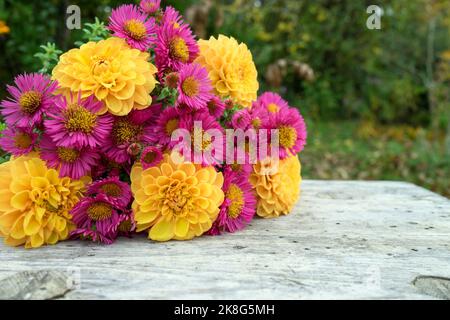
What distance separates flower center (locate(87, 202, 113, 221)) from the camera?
0.99 metres

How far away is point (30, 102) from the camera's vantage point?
3.25ft

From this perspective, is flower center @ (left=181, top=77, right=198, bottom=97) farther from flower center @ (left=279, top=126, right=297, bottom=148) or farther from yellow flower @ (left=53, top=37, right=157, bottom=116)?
flower center @ (left=279, top=126, right=297, bottom=148)

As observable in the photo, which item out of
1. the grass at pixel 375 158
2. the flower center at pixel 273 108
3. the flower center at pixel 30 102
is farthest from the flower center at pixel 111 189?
the grass at pixel 375 158

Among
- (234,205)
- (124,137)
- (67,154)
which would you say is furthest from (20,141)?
(234,205)

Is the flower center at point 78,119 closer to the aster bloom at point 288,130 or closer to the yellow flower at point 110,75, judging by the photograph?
the yellow flower at point 110,75

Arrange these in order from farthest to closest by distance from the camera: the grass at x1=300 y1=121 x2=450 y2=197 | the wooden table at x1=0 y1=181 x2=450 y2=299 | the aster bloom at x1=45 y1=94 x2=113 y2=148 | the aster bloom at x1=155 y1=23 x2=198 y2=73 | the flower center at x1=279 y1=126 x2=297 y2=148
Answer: the grass at x1=300 y1=121 x2=450 y2=197
the flower center at x1=279 y1=126 x2=297 y2=148
the aster bloom at x1=155 y1=23 x2=198 y2=73
the aster bloom at x1=45 y1=94 x2=113 y2=148
the wooden table at x1=0 y1=181 x2=450 y2=299

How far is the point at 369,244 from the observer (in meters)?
1.03

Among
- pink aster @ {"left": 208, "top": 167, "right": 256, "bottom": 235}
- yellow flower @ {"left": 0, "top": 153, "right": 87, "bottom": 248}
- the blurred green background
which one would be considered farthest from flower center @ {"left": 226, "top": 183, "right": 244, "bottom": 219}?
the blurred green background

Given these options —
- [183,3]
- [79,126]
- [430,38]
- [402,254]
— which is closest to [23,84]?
[79,126]

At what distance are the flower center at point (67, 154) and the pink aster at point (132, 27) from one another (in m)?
0.25

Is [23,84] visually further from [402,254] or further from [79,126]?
[402,254]

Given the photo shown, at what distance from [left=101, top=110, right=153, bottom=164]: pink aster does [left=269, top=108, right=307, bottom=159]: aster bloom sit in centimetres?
32

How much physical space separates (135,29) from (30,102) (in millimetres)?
259
